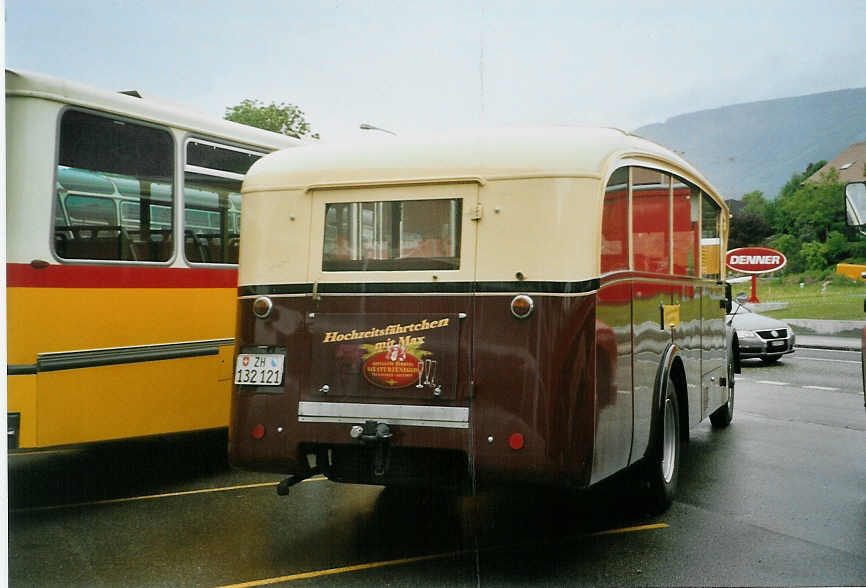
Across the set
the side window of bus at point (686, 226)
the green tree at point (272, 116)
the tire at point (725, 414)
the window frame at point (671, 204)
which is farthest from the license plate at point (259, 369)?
the tire at point (725, 414)

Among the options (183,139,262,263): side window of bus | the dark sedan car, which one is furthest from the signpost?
(183,139,262,263): side window of bus

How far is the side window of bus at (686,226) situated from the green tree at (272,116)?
284 cm

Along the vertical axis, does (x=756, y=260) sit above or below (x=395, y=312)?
above

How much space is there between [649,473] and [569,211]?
2.25 meters

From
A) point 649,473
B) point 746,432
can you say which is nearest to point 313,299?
point 649,473

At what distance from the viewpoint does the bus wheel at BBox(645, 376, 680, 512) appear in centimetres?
638

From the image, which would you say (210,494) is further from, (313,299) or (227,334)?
(313,299)

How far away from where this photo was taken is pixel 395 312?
17.4 feet

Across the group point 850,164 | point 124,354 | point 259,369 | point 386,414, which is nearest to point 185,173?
point 124,354

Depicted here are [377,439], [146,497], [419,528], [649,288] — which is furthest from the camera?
[146,497]

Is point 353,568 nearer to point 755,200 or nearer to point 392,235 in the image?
point 392,235

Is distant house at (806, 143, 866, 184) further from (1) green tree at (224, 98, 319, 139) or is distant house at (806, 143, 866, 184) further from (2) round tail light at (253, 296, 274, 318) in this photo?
(2) round tail light at (253, 296, 274, 318)

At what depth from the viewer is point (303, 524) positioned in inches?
245

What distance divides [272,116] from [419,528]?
4075 mm
